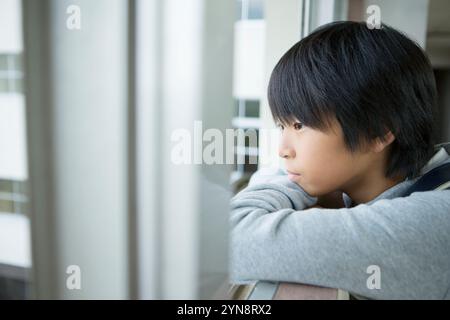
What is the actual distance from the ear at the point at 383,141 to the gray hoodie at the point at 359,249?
0.48 feet

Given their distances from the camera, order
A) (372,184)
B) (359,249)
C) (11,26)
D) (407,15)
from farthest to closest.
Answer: (407,15), (372,184), (359,249), (11,26)

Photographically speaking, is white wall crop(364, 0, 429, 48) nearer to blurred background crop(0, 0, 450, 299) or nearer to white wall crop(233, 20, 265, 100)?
white wall crop(233, 20, 265, 100)

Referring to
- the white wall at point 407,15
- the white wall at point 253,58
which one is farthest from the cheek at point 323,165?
the white wall at point 407,15

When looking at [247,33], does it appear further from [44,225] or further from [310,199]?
[44,225]

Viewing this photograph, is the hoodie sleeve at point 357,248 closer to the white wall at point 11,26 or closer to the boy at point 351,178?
the boy at point 351,178

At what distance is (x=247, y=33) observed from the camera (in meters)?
0.82

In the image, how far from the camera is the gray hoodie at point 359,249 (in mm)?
498

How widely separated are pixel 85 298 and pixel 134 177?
14 centimetres

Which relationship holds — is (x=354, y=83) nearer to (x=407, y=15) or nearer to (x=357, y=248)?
(x=357, y=248)

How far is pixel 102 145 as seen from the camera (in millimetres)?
325

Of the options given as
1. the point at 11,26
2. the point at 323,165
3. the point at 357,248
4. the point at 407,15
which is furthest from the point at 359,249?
the point at 407,15

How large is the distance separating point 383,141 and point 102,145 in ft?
1.77

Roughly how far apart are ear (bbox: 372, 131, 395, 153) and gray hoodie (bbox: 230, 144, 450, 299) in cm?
15

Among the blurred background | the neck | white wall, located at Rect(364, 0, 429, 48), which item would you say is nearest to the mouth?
the neck
